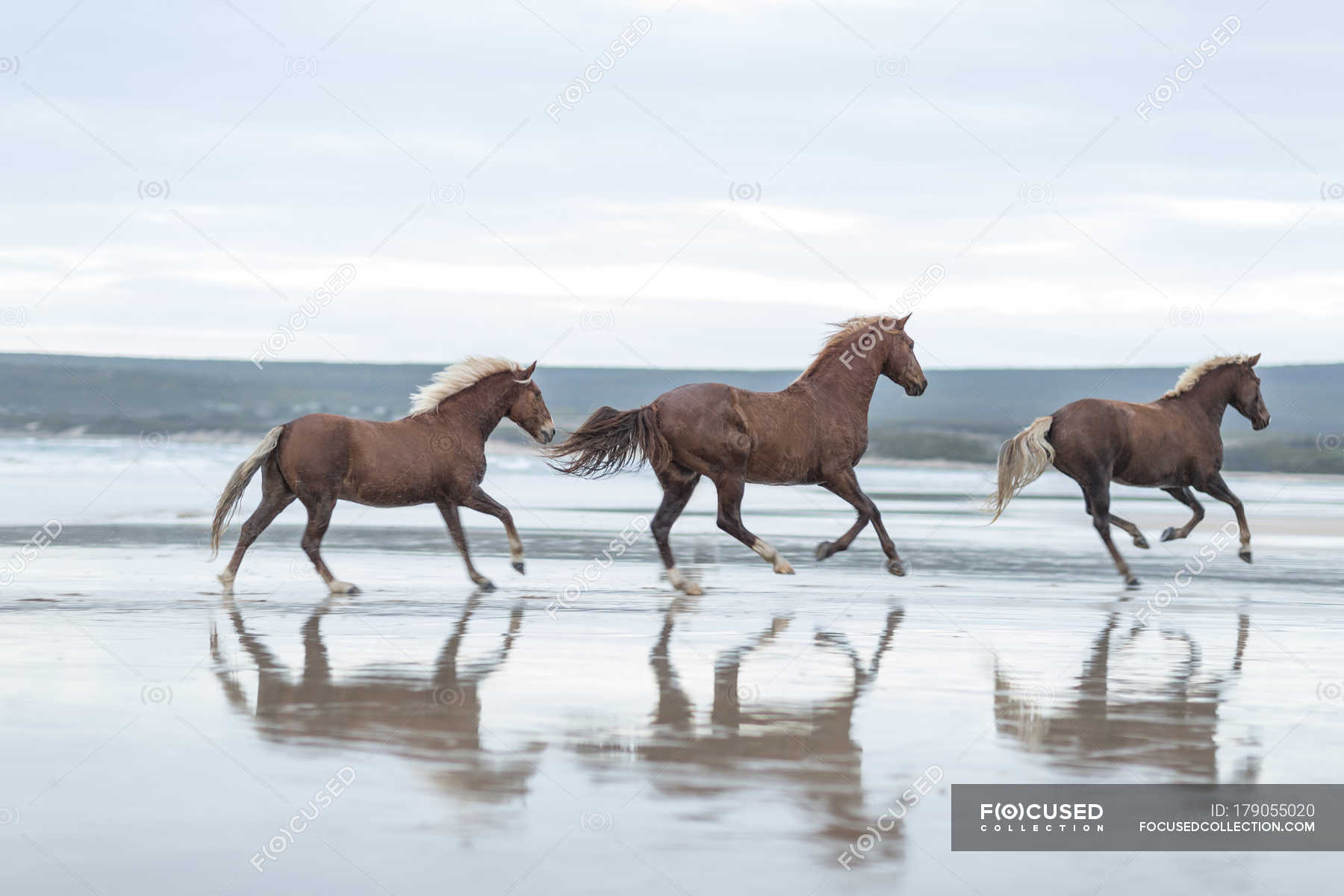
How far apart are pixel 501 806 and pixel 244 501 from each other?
19781mm

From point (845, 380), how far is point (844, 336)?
439 millimetres

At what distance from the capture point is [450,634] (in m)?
8.62

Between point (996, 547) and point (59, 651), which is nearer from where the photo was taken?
point (59, 651)

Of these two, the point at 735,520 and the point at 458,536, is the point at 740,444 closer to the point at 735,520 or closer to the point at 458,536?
the point at 735,520

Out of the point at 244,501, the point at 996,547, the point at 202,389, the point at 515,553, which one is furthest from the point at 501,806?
the point at 202,389

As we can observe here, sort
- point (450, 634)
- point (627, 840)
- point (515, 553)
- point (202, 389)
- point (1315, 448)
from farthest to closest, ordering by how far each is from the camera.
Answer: point (202, 389), point (1315, 448), point (515, 553), point (450, 634), point (627, 840)

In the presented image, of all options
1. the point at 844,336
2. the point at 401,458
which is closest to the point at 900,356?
the point at 844,336

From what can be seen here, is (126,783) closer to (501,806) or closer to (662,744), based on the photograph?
(501,806)

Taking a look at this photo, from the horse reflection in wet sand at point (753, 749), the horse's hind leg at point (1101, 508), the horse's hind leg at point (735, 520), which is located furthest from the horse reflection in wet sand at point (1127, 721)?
the horse's hind leg at point (1101, 508)

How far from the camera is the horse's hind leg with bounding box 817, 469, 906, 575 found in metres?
11.9

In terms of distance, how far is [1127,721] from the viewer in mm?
6176

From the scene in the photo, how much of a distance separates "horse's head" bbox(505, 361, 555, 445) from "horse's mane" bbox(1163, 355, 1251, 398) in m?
5.79

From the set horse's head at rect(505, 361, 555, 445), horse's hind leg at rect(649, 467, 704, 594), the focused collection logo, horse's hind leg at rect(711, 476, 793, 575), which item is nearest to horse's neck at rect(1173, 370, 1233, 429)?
horse's hind leg at rect(711, 476, 793, 575)

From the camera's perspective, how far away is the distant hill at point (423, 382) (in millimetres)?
71250
